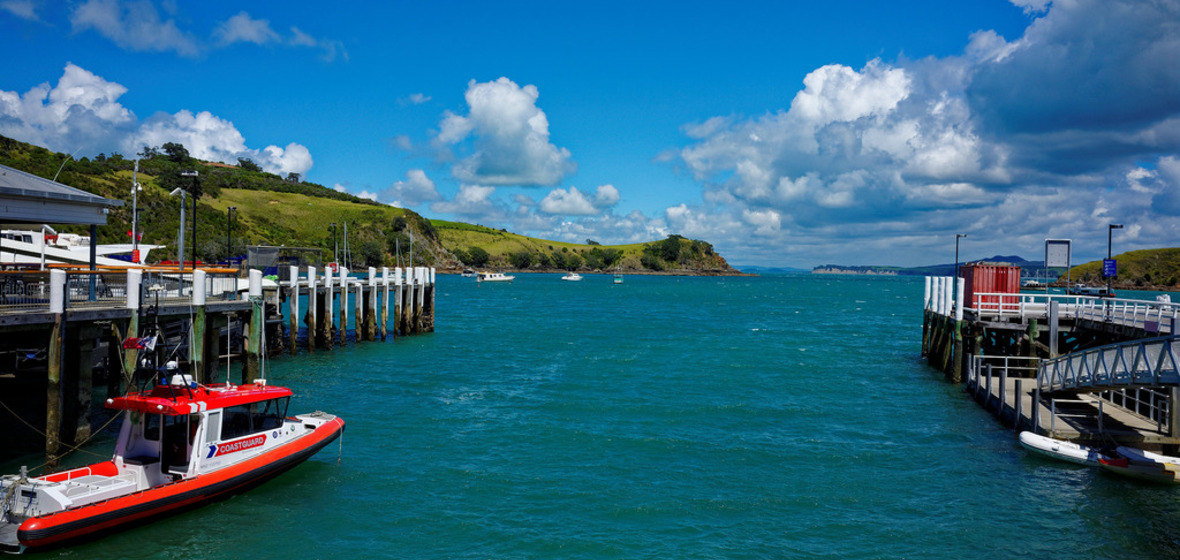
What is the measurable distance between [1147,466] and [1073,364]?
371cm

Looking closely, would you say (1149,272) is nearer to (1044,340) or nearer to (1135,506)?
(1044,340)

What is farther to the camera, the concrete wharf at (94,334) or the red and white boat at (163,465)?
the concrete wharf at (94,334)

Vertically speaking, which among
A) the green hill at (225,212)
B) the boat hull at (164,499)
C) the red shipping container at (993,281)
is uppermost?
the green hill at (225,212)

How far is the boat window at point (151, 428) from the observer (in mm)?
15227

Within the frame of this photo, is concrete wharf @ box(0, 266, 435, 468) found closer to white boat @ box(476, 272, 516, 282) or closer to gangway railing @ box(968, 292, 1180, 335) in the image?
gangway railing @ box(968, 292, 1180, 335)

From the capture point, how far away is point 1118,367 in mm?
19203

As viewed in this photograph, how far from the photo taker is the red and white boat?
43.0 feet

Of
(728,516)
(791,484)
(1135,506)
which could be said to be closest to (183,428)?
(728,516)

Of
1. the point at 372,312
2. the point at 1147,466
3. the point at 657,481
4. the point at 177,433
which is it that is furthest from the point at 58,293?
the point at 1147,466

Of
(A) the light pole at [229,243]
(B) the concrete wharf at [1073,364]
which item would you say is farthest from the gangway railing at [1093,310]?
(A) the light pole at [229,243]

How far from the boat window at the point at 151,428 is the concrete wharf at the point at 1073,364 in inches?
866

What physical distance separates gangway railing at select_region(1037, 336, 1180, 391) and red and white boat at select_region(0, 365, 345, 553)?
20.5m

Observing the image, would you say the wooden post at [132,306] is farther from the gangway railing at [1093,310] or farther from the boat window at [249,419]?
the gangway railing at [1093,310]

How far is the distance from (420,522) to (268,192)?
16884 centimetres
